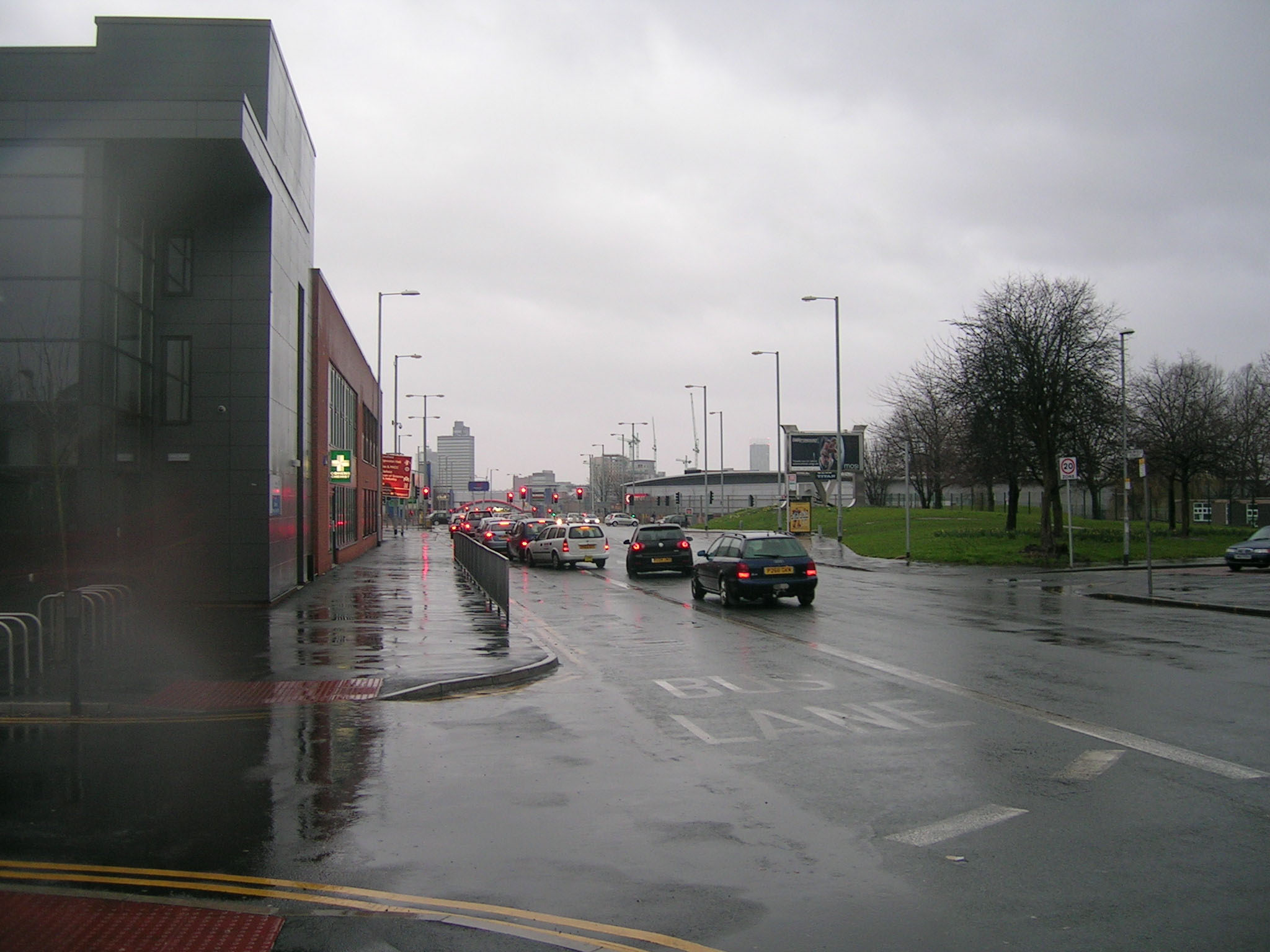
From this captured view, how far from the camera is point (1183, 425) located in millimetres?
52000

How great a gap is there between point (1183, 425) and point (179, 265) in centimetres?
4880

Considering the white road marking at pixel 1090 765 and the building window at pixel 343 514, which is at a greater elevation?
the building window at pixel 343 514

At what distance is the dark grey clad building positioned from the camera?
1741cm

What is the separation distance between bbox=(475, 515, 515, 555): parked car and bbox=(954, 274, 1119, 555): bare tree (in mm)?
20822

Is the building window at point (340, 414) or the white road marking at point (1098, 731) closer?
the white road marking at point (1098, 731)

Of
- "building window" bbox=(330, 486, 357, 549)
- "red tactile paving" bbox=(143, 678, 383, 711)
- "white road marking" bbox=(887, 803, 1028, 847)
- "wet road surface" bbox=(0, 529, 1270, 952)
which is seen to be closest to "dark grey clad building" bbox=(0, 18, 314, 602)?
"red tactile paving" bbox=(143, 678, 383, 711)

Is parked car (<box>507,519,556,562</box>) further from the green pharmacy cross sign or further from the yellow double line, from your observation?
the yellow double line

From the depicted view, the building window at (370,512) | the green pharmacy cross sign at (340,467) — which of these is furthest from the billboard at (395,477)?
the green pharmacy cross sign at (340,467)

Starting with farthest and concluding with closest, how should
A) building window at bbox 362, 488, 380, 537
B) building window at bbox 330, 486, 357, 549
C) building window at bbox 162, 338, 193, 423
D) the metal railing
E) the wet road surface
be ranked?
building window at bbox 362, 488, 380, 537 → building window at bbox 330, 486, 357, 549 → building window at bbox 162, 338, 193, 423 → the metal railing → the wet road surface

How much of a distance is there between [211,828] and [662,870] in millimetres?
2948

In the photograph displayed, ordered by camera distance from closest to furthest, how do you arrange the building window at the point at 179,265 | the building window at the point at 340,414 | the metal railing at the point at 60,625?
the metal railing at the point at 60,625 < the building window at the point at 179,265 < the building window at the point at 340,414

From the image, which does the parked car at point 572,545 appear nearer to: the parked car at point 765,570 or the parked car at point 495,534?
the parked car at point 495,534

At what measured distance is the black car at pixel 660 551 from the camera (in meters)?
30.2

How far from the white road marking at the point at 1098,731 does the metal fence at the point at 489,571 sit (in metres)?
7.27
